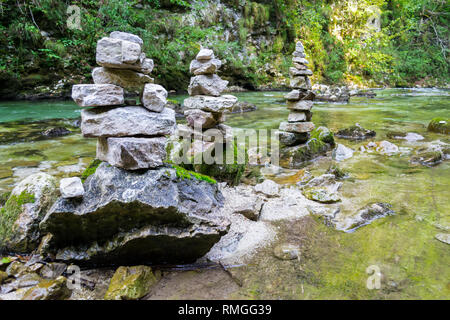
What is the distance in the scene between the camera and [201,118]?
15.8 ft

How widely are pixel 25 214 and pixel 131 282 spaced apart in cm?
164

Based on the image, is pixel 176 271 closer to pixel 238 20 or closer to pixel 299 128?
pixel 299 128

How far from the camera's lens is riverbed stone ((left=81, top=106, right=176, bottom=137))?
2988 mm

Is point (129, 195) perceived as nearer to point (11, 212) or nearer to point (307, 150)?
point (11, 212)

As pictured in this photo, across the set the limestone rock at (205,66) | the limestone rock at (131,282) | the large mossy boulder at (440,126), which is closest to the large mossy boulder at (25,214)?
the limestone rock at (131,282)

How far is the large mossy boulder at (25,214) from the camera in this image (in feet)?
9.67

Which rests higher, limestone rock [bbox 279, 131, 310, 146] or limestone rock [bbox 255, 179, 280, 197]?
limestone rock [bbox 279, 131, 310, 146]

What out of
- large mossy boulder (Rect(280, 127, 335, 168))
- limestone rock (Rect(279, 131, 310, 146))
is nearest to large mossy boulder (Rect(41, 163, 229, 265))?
large mossy boulder (Rect(280, 127, 335, 168))

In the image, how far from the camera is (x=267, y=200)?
14.2 feet

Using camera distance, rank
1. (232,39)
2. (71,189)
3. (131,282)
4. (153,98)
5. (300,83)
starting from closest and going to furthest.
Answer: (131,282)
(71,189)
(153,98)
(300,83)
(232,39)

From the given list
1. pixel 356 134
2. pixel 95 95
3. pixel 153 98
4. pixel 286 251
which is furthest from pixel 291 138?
pixel 95 95

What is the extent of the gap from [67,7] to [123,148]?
62.4ft

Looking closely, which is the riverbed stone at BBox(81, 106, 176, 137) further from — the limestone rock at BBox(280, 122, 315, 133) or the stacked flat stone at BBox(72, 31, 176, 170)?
the limestone rock at BBox(280, 122, 315, 133)

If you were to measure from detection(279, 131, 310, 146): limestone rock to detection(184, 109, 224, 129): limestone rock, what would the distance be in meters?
2.56
